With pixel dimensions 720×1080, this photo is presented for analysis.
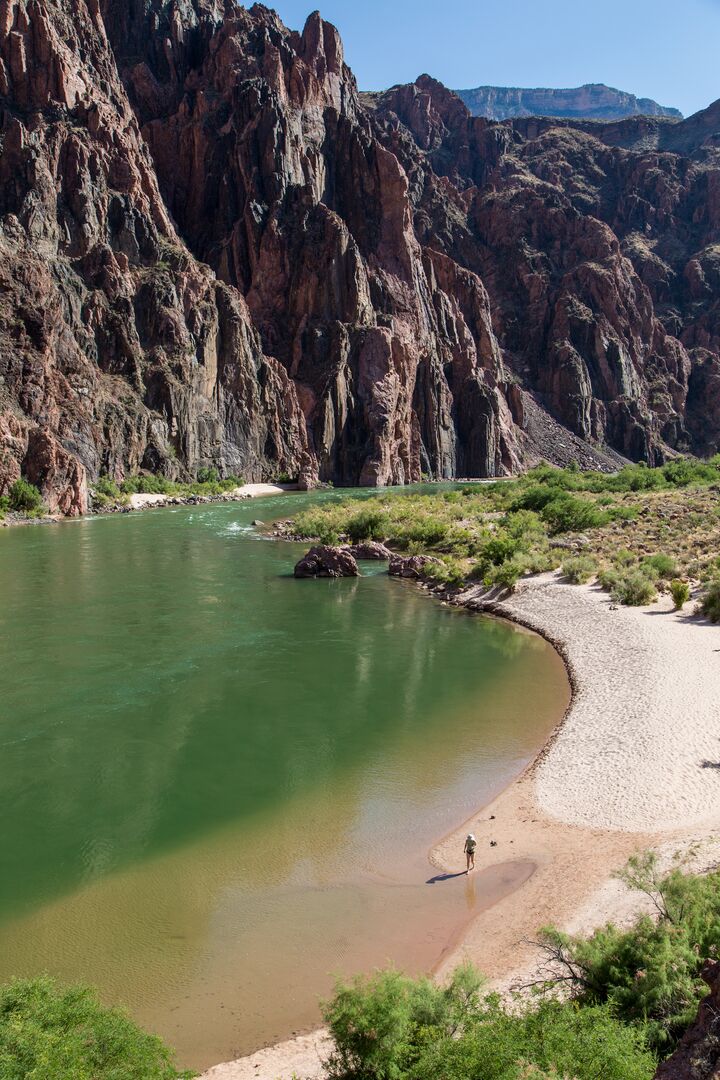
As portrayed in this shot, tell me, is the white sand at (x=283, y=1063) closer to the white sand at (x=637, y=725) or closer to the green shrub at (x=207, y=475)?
the white sand at (x=637, y=725)

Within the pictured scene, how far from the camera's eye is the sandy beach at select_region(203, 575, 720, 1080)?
1015 cm

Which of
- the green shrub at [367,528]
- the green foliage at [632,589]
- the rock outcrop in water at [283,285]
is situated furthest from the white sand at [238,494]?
the green foliage at [632,589]

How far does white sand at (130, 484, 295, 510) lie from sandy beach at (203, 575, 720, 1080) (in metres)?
60.7

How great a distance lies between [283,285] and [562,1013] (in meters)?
129

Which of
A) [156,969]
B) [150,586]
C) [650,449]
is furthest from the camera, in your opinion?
[650,449]

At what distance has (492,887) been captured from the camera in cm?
1173

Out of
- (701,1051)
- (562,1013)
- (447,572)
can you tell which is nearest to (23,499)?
(447,572)

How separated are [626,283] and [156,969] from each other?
621 ft

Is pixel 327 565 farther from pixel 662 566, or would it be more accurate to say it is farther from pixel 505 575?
pixel 662 566

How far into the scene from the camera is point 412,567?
133 feet

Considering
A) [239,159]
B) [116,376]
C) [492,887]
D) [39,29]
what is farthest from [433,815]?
[239,159]

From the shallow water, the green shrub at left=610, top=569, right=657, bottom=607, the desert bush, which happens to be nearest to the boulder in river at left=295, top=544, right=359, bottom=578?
the desert bush

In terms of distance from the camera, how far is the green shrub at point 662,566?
110 feet

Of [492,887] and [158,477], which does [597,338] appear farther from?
[492,887]
